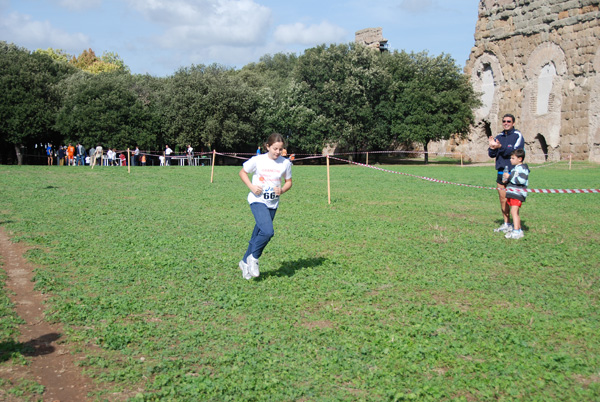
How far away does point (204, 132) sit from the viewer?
4731cm

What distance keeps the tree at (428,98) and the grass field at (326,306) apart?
117ft

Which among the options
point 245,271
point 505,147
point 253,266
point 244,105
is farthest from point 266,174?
point 244,105

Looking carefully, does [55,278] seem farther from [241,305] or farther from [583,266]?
[583,266]

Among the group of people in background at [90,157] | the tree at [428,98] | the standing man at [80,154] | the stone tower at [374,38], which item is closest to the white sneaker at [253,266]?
the group of people in background at [90,157]

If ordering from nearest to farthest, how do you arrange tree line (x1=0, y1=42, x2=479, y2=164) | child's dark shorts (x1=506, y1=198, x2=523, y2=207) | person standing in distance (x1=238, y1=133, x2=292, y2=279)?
person standing in distance (x1=238, y1=133, x2=292, y2=279), child's dark shorts (x1=506, y1=198, x2=523, y2=207), tree line (x1=0, y1=42, x2=479, y2=164)

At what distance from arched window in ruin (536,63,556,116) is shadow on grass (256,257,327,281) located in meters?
44.1

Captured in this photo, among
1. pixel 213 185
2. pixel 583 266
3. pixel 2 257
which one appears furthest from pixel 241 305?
pixel 213 185

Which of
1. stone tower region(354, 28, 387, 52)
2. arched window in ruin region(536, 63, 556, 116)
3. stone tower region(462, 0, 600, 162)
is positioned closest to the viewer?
stone tower region(462, 0, 600, 162)

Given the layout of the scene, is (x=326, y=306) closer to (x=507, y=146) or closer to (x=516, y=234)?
(x=516, y=234)

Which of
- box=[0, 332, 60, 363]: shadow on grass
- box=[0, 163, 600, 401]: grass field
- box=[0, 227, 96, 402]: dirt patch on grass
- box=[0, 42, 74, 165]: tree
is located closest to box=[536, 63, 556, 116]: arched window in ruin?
box=[0, 163, 600, 401]: grass field

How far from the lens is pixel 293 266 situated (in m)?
7.92

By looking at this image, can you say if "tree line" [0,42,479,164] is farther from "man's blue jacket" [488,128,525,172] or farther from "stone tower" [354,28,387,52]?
"man's blue jacket" [488,128,525,172]

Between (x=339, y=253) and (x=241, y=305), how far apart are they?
10.1 ft

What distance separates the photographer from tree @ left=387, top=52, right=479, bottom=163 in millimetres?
47000
